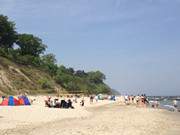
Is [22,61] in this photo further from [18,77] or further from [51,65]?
[51,65]

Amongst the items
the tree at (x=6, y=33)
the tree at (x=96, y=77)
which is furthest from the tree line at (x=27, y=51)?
the tree at (x=96, y=77)

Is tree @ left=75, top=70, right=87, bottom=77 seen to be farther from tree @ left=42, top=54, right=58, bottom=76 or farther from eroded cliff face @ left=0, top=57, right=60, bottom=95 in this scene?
eroded cliff face @ left=0, top=57, right=60, bottom=95

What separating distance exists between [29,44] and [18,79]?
29.2 m

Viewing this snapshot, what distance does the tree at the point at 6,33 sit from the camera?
316 feet

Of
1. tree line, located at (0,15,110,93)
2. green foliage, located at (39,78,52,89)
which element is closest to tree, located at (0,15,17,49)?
tree line, located at (0,15,110,93)

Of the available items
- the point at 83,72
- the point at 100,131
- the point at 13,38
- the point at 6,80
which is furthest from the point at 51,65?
the point at 100,131

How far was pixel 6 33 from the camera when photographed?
98062mm

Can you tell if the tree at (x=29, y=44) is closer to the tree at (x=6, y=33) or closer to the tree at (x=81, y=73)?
the tree at (x=6, y=33)

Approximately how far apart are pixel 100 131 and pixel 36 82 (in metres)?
71.6

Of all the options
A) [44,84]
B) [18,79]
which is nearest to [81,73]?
[44,84]

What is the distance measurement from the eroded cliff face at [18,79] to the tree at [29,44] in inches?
426

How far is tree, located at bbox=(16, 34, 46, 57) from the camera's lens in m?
107

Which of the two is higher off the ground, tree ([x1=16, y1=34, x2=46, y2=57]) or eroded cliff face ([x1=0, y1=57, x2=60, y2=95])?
tree ([x1=16, y1=34, x2=46, y2=57])

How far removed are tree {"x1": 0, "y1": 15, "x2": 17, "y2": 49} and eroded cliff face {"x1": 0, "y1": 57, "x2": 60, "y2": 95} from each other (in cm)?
885
